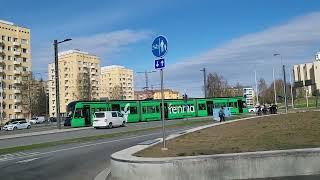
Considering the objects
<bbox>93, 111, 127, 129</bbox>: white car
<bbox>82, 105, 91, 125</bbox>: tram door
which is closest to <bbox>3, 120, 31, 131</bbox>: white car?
<bbox>82, 105, 91, 125</bbox>: tram door

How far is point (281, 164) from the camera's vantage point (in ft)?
34.6

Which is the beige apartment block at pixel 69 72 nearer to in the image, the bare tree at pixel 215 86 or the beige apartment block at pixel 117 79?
the beige apartment block at pixel 117 79

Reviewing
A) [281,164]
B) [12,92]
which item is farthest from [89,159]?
[12,92]

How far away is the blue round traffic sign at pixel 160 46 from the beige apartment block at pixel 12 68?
10758 centimetres

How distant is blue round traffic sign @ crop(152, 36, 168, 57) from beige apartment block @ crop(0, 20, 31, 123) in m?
108

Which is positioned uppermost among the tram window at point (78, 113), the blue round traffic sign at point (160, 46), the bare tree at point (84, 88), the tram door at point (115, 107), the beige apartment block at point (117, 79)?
the beige apartment block at point (117, 79)

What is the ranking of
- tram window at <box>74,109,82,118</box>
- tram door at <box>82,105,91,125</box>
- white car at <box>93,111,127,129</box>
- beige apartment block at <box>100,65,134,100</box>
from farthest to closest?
beige apartment block at <box>100,65,134,100</box>
tram door at <box>82,105,91,125</box>
tram window at <box>74,109,82,118</box>
white car at <box>93,111,127,129</box>

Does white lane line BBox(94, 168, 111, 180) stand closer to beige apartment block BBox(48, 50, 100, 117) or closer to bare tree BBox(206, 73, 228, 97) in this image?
bare tree BBox(206, 73, 228, 97)

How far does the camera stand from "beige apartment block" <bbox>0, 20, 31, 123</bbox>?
119m

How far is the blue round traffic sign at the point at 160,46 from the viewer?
13312 millimetres

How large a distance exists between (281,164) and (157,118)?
49.3 metres

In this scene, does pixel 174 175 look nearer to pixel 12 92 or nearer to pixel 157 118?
pixel 157 118

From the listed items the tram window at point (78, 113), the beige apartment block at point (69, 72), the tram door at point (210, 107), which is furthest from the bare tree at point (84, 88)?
the tram window at point (78, 113)

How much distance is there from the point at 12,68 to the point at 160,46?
383ft
